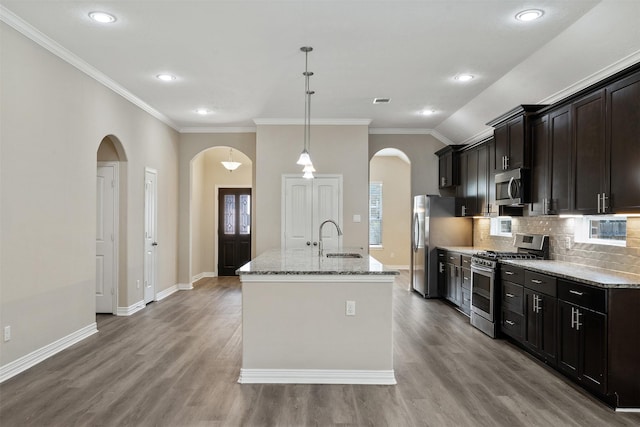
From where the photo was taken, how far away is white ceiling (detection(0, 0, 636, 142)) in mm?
3266

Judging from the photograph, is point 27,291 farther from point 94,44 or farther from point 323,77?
→ point 323,77

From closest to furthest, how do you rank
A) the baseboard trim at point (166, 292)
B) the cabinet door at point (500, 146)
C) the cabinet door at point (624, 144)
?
the cabinet door at point (624, 144)
the cabinet door at point (500, 146)
the baseboard trim at point (166, 292)

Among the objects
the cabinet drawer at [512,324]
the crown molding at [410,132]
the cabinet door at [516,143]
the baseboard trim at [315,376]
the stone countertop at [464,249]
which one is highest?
the crown molding at [410,132]

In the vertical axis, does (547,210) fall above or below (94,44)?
below

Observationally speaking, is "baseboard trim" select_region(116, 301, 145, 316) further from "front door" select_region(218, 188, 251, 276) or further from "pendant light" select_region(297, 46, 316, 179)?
"front door" select_region(218, 188, 251, 276)

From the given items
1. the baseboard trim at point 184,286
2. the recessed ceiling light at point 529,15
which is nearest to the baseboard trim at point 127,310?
the baseboard trim at point 184,286

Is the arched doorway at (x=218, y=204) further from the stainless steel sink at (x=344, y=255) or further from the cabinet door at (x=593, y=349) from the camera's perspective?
the cabinet door at (x=593, y=349)

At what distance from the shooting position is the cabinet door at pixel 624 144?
3.17 m

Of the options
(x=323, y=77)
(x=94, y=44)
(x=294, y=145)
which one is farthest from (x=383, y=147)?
(x=94, y=44)

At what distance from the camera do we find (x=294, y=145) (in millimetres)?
7070

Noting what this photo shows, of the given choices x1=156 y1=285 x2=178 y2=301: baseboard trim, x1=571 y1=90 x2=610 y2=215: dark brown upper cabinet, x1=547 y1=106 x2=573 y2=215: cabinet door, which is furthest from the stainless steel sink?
x1=156 y1=285 x2=178 y2=301: baseboard trim

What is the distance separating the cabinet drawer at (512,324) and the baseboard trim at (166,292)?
5036 mm

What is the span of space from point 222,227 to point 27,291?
18.5ft

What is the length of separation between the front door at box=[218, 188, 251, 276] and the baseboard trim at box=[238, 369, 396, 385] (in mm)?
5911
